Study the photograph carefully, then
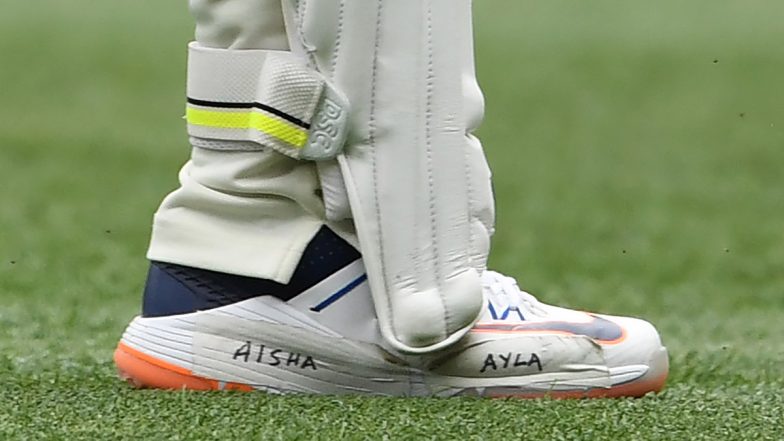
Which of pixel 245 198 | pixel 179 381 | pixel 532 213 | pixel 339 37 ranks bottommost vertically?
pixel 532 213

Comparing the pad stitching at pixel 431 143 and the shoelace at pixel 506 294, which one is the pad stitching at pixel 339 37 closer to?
the pad stitching at pixel 431 143

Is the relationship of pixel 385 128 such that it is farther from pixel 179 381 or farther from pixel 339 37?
pixel 179 381

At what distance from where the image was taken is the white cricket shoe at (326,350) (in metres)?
1.66

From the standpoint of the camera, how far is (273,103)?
162 cm

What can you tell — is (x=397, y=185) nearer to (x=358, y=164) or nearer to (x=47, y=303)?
(x=358, y=164)

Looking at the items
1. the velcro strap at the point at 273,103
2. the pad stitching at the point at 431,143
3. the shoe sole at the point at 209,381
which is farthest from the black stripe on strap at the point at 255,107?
the shoe sole at the point at 209,381

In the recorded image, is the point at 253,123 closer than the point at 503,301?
Yes

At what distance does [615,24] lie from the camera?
9016 mm

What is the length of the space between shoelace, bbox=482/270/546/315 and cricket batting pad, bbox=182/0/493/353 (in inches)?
3.2

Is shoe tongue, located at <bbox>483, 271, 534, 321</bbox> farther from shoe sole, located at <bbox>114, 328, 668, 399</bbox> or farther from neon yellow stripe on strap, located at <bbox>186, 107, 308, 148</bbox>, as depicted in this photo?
neon yellow stripe on strap, located at <bbox>186, 107, 308, 148</bbox>

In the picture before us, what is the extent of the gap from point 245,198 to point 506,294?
28cm

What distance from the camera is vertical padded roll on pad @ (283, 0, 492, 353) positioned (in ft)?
5.22

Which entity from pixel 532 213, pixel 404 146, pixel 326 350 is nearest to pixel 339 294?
pixel 326 350

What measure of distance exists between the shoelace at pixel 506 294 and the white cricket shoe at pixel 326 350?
0.04m
